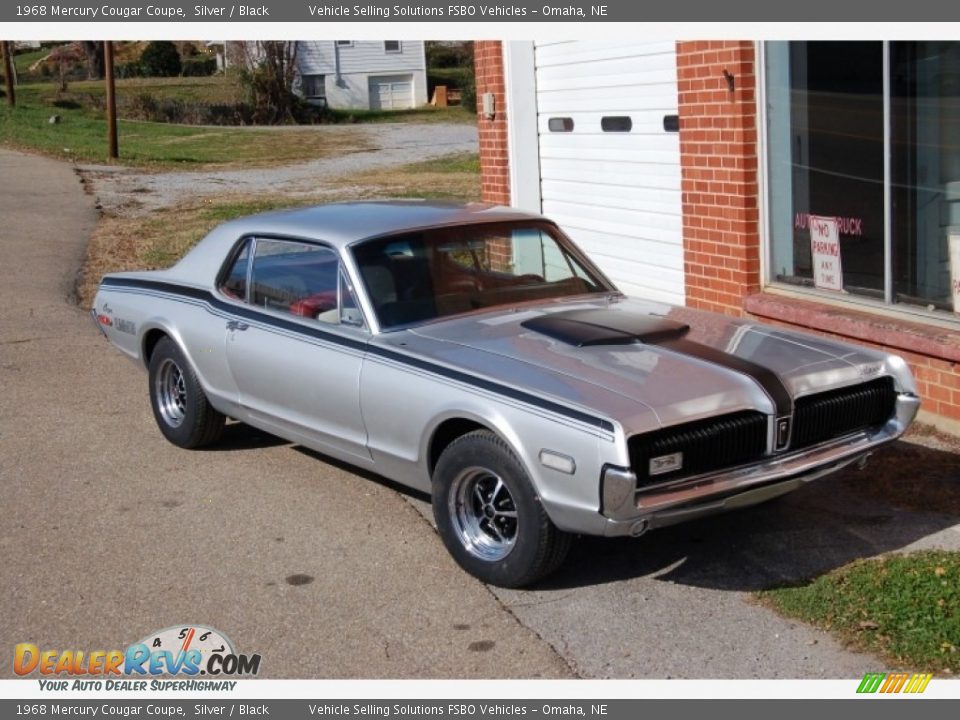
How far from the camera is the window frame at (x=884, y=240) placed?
7.43 m

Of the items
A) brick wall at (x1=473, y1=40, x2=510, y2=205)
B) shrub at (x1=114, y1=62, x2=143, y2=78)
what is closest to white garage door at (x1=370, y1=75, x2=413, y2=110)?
shrub at (x1=114, y1=62, x2=143, y2=78)

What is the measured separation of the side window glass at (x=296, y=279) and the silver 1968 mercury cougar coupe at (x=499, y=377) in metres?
0.01

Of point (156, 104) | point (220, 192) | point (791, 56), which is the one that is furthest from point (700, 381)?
point (156, 104)

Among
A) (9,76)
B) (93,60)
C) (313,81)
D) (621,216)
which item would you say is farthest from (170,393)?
(93,60)

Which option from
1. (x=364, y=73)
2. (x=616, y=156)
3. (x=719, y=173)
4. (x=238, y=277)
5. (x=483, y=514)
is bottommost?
(x=483, y=514)

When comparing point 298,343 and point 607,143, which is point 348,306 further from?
point 607,143

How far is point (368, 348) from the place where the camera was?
5891mm

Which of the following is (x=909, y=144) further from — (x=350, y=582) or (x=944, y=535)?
(x=350, y=582)

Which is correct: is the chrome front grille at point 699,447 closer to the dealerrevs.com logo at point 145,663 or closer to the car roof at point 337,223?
the dealerrevs.com logo at point 145,663

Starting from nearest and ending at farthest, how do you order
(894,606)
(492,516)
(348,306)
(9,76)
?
1. (894,606)
2. (492,516)
3. (348,306)
4. (9,76)

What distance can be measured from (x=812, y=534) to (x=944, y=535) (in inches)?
22.3

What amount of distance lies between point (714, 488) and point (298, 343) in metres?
2.32

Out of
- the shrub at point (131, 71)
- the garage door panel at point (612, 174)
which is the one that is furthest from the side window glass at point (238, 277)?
the shrub at point (131, 71)

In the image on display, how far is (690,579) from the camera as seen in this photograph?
540 cm
